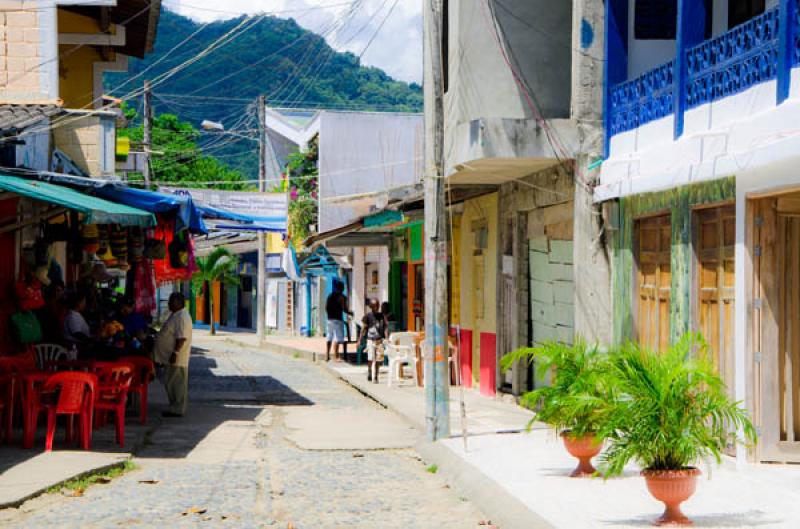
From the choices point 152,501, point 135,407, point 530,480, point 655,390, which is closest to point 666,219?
point 530,480

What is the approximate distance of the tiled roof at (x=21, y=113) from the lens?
50.0 feet

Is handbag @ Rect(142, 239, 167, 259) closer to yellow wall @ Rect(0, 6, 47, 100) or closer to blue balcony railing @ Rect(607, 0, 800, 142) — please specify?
yellow wall @ Rect(0, 6, 47, 100)

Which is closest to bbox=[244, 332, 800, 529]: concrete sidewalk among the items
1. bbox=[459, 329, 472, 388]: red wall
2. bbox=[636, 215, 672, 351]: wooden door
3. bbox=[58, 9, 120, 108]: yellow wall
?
bbox=[636, 215, 672, 351]: wooden door

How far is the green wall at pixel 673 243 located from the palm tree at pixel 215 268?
39.5 metres

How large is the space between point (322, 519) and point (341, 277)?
32.5m

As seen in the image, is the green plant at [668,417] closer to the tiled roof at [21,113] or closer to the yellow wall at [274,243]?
the tiled roof at [21,113]

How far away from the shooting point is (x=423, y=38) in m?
14.1

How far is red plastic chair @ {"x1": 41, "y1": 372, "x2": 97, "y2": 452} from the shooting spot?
12.7 metres

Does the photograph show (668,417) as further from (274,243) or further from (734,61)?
(274,243)

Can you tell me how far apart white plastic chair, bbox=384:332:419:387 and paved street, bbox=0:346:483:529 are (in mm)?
3072

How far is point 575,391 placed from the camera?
9.23m

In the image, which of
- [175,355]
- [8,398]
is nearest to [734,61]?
[8,398]

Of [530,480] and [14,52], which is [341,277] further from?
[530,480]

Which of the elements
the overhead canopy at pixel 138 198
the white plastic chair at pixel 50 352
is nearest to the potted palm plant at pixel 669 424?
the white plastic chair at pixel 50 352
